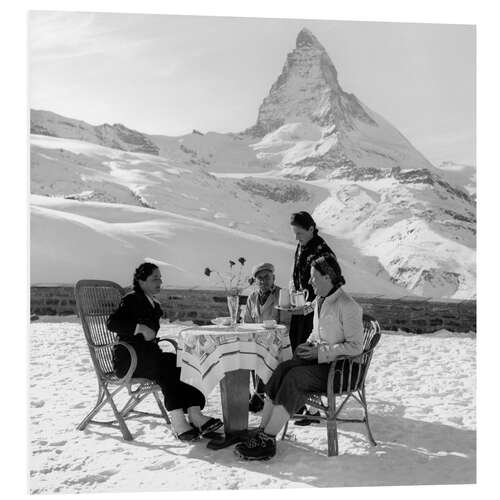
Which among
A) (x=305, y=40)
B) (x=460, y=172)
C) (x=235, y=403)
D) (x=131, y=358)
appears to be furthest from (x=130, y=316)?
(x=460, y=172)

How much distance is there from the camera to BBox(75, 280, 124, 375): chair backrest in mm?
3652

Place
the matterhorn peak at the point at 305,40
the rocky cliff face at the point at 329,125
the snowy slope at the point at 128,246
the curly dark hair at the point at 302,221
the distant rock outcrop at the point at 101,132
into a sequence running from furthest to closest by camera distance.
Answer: the rocky cliff face at the point at 329,125, the distant rock outcrop at the point at 101,132, the snowy slope at the point at 128,246, the matterhorn peak at the point at 305,40, the curly dark hair at the point at 302,221

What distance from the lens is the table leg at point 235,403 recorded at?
135 inches

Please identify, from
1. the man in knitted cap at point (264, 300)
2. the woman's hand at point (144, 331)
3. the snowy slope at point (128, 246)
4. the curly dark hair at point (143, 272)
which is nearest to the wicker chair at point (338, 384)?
the man in knitted cap at point (264, 300)

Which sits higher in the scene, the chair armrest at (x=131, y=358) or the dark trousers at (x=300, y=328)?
the dark trousers at (x=300, y=328)

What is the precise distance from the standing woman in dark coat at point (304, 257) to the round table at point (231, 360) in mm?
376

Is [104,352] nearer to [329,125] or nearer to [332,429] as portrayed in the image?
[332,429]

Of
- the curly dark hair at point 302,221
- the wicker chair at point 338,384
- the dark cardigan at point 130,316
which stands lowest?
the wicker chair at point 338,384

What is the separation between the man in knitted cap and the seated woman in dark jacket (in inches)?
20.0

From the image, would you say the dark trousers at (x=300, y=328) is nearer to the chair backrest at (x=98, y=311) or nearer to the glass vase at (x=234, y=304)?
the glass vase at (x=234, y=304)

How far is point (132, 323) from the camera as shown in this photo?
11.6ft

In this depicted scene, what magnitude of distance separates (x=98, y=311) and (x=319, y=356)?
4.25 feet

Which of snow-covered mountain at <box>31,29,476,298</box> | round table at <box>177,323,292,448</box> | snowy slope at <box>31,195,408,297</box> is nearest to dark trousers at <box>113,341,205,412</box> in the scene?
round table at <box>177,323,292,448</box>
